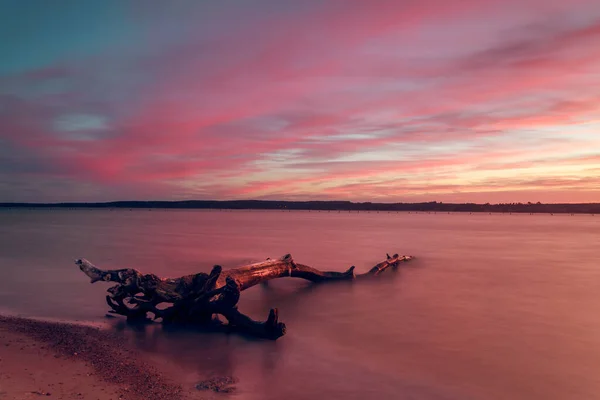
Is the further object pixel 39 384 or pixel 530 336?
pixel 530 336

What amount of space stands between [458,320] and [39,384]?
31.1ft

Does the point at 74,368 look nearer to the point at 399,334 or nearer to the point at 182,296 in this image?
the point at 182,296

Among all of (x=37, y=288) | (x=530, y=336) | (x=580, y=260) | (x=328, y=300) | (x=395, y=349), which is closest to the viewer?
(x=395, y=349)

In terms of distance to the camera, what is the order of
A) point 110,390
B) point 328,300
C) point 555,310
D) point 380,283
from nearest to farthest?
point 110,390, point 555,310, point 328,300, point 380,283

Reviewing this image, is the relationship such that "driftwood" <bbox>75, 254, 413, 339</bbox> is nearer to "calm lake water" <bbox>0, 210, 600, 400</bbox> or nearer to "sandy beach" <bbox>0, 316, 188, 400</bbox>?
"calm lake water" <bbox>0, 210, 600, 400</bbox>

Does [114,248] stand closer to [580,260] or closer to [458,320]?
[458,320]

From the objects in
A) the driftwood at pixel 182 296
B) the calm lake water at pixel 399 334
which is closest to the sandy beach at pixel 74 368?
the calm lake water at pixel 399 334

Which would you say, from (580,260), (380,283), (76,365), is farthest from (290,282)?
(580,260)

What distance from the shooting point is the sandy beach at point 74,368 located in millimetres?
6430

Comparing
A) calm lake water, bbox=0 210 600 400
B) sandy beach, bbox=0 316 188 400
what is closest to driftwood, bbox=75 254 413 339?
calm lake water, bbox=0 210 600 400

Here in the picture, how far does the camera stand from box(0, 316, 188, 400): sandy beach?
253 inches

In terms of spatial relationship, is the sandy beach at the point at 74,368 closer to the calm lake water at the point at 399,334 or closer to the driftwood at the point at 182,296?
the calm lake water at the point at 399,334

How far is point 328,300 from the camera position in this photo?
47.8ft

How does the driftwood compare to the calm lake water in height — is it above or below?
above
